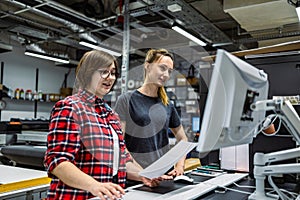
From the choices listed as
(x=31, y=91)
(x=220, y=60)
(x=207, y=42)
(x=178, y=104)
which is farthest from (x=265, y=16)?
(x=31, y=91)

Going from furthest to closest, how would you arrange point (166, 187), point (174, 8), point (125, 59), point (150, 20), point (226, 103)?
point (150, 20) → point (174, 8) → point (125, 59) → point (166, 187) → point (226, 103)

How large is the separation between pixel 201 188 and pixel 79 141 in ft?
1.90

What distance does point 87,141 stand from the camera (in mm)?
923

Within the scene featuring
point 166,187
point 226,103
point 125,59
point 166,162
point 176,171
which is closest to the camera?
point 226,103

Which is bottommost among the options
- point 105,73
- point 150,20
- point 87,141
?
point 87,141

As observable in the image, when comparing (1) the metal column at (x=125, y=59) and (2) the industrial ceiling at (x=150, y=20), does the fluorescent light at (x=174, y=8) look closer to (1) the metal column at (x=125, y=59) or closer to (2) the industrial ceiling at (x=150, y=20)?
(2) the industrial ceiling at (x=150, y=20)

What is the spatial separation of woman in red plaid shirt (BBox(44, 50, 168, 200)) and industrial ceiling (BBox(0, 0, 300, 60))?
8.43 ft

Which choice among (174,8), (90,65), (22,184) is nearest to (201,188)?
(90,65)

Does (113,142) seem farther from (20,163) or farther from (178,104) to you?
(178,104)

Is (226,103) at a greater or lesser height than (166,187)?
greater

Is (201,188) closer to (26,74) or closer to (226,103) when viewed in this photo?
(226,103)

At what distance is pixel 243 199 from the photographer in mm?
1103

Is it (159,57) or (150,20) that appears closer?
(159,57)

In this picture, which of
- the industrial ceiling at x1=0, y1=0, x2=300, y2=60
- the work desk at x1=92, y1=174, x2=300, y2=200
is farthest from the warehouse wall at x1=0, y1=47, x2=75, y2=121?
the work desk at x1=92, y1=174, x2=300, y2=200
